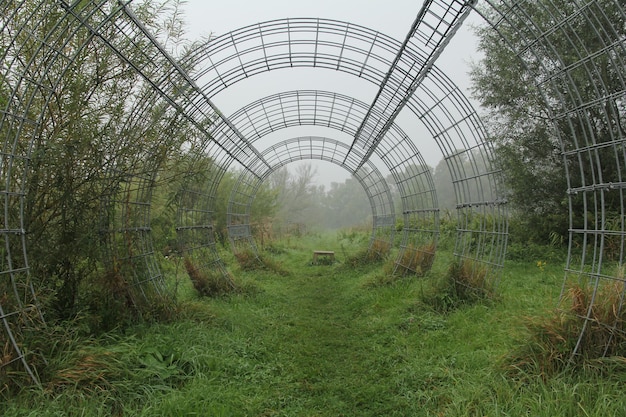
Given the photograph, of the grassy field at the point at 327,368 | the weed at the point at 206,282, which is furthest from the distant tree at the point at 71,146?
the weed at the point at 206,282

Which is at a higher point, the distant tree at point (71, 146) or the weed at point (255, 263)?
the distant tree at point (71, 146)

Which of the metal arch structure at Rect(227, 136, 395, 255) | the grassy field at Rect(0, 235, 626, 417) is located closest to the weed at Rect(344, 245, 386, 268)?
the metal arch structure at Rect(227, 136, 395, 255)

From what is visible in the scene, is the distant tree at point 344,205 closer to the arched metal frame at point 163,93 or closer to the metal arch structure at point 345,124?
the metal arch structure at point 345,124

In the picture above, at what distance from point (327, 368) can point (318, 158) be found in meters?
10.4

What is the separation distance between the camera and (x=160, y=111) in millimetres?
5742

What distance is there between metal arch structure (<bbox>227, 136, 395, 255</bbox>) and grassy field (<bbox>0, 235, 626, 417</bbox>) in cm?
570

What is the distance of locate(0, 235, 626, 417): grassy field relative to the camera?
11.0 ft

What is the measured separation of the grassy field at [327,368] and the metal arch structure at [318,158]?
5.70m

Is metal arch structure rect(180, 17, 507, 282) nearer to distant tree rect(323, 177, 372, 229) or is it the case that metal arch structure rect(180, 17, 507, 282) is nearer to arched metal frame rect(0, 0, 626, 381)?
arched metal frame rect(0, 0, 626, 381)

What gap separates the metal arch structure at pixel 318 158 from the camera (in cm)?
1291

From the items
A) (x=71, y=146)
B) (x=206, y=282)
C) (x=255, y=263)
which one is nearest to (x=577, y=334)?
(x=71, y=146)

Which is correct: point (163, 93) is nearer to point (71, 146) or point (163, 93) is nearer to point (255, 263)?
point (71, 146)

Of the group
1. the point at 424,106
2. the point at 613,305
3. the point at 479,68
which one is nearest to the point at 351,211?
the point at 479,68

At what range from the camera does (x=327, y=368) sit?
4.83 meters
